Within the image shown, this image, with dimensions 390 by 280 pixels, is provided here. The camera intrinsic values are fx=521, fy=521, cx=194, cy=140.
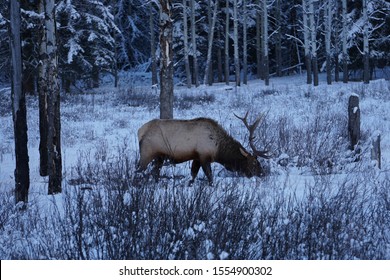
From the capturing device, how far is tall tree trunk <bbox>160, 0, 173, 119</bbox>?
11320 mm

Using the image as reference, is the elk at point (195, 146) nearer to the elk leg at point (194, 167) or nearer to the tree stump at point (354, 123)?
the elk leg at point (194, 167)

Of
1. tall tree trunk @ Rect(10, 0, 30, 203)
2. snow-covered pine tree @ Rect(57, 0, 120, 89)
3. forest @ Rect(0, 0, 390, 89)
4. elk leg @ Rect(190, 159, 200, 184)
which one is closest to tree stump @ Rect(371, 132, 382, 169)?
elk leg @ Rect(190, 159, 200, 184)

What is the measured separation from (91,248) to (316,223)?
1.98 m

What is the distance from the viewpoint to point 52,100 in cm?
740

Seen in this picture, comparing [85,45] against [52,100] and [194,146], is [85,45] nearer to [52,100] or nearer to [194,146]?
[194,146]

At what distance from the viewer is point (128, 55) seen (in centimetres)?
4862

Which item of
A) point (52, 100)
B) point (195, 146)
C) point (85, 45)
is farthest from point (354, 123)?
point (85, 45)

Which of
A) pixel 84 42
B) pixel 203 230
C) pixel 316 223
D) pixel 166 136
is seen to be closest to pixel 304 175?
pixel 166 136

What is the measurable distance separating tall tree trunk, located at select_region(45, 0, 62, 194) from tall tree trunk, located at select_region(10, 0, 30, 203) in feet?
1.61

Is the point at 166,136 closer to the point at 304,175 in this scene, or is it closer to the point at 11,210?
the point at 304,175

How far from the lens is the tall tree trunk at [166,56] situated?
37.1 feet

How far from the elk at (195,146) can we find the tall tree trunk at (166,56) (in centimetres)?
295

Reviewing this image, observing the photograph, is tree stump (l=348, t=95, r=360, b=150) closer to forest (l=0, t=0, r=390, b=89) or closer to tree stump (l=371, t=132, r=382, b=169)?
tree stump (l=371, t=132, r=382, b=169)

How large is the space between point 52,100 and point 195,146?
2391mm
